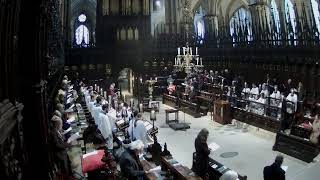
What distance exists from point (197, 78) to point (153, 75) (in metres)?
7.64

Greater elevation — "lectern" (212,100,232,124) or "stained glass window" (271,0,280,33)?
"stained glass window" (271,0,280,33)

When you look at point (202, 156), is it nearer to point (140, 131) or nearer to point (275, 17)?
point (140, 131)

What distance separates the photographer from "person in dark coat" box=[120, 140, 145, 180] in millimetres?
5883

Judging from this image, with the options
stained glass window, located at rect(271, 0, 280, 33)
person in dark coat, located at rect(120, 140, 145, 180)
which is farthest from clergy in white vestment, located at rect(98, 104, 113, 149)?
stained glass window, located at rect(271, 0, 280, 33)

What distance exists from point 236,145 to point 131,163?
765 cm

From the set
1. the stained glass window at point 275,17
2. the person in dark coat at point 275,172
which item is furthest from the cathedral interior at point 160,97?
the stained glass window at point 275,17

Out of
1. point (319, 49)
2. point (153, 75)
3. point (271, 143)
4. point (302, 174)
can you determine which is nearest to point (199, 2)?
point (153, 75)

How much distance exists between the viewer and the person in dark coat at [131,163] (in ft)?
19.3

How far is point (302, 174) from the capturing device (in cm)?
620

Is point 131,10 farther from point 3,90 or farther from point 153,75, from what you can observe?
point 3,90

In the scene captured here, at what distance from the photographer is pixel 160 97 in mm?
27172

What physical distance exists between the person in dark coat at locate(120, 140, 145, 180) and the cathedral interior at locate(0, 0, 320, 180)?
21mm

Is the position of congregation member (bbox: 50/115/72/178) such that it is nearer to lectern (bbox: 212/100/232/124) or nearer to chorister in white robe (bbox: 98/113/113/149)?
chorister in white robe (bbox: 98/113/113/149)

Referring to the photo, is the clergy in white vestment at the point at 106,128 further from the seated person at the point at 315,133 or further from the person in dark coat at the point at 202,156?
the seated person at the point at 315,133
